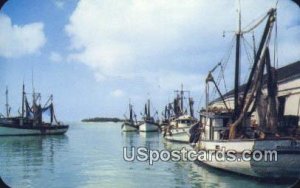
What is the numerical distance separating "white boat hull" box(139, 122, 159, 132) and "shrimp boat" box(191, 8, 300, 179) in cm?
3220

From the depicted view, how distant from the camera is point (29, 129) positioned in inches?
1540

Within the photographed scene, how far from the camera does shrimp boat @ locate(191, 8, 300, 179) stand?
11.2m

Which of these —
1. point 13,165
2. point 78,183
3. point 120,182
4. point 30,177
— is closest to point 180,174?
point 120,182

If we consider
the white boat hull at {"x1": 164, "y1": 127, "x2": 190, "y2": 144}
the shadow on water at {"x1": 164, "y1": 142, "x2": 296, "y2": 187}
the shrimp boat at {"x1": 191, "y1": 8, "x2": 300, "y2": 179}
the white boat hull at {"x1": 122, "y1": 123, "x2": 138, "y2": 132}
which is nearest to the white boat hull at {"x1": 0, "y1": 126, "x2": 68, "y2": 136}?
the white boat hull at {"x1": 122, "y1": 123, "x2": 138, "y2": 132}

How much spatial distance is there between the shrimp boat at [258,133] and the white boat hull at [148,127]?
Answer: 106ft

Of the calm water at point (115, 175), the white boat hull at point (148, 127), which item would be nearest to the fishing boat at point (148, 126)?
the white boat hull at point (148, 127)

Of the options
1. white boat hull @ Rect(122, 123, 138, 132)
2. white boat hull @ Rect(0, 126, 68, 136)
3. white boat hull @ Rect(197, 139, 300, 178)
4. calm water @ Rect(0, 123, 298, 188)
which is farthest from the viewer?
white boat hull @ Rect(122, 123, 138, 132)

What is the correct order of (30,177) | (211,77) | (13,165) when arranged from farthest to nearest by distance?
(13,165) < (211,77) < (30,177)

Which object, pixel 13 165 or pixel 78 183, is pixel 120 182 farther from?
pixel 13 165

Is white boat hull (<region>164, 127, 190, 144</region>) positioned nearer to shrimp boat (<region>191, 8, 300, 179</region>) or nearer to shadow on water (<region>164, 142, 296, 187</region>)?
shadow on water (<region>164, 142, 296, 187</region>)

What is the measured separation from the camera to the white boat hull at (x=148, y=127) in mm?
46125

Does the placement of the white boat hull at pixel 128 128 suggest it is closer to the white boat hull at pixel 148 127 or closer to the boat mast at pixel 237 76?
the white boat hull at pixel 148 127

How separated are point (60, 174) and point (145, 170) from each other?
2638 mm

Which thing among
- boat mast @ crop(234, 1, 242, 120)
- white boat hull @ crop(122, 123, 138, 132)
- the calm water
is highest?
boat mast @ crop(234, 1, 242, 120)
